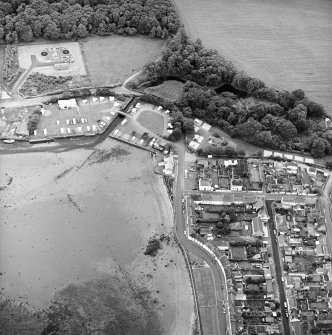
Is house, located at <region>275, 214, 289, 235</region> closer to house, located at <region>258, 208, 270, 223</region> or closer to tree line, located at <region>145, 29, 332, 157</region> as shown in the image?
house, located at <region>258, 208, 270, 223</region>

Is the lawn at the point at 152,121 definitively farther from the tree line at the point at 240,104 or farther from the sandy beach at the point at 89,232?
the sandy beach at the point at 89,232

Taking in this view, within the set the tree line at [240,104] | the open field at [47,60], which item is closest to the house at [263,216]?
the tree line at [240,104]

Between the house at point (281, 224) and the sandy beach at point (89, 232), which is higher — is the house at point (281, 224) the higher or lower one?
the higher one

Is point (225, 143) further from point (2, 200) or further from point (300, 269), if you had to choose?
point (2, 200)

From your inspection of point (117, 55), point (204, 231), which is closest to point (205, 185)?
point (204, 231)

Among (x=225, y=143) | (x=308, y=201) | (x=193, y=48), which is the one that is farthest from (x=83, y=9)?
(x=308, y=201)

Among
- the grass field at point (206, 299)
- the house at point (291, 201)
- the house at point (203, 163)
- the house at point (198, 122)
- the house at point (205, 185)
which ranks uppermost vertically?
the house at point (198, 122)
